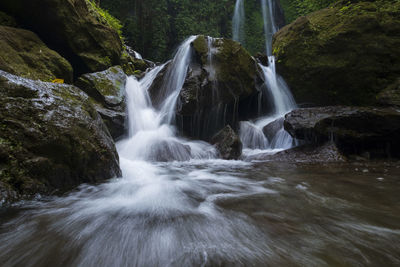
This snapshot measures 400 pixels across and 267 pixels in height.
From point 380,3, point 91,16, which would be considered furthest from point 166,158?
point 380,3

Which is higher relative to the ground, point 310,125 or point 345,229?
point 310,125

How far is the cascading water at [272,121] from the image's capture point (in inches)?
292

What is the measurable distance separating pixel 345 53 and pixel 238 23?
58.1 ft

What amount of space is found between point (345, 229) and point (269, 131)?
6.46 metres

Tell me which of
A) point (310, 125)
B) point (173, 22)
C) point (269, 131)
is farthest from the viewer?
point (173, 22)

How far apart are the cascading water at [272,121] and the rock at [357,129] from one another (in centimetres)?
120

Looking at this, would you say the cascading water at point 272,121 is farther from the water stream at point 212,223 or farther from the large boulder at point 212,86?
the water stream at point 212,223

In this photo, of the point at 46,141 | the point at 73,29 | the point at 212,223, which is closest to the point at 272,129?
the point at 212,223

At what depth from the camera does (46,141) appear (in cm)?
249

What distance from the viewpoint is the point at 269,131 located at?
7.89 m

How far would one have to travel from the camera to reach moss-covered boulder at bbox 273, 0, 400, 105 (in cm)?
684

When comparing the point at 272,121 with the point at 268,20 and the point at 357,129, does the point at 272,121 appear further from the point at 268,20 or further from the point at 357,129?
the point at 268,20

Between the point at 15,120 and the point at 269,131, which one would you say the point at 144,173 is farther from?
the point at 269,131

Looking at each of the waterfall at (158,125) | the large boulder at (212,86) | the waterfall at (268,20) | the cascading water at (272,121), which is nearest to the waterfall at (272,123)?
the cascading water at (272,121)
